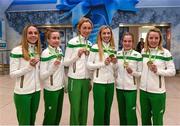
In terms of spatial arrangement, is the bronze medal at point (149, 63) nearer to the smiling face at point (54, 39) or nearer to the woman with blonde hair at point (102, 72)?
the woman with blonde hair at point (102, 72)

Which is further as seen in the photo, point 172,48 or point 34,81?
point 172,48

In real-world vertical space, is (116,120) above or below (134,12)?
below

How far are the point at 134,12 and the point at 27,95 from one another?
10012 millimetres

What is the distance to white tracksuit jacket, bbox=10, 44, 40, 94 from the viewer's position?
3.28 m

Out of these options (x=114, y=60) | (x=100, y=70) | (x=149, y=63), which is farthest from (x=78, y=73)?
(x=149, y=63)

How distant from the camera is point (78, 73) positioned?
3795mm

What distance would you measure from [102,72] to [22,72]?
113cm

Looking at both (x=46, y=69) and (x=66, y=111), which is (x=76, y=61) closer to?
(x=46, y=69)

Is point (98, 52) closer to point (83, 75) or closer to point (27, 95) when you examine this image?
point (83, 75)

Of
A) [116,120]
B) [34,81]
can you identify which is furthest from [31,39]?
[116,120]

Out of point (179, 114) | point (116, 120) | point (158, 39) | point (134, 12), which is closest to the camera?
point (158, 39)

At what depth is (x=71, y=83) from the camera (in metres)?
3.83

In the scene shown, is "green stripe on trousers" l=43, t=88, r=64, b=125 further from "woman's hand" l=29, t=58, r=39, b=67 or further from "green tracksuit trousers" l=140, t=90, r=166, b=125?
"green tracksuit trousers" l=140, t=90, r=166, b=125

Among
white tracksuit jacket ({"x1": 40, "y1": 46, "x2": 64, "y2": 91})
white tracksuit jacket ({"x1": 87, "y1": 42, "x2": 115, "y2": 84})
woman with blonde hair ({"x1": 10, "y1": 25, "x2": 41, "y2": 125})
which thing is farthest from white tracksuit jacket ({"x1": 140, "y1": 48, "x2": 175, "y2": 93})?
woman with blonde hair ({"x1": 10, "y1": 25, "x2": 41, "y2": 125})
